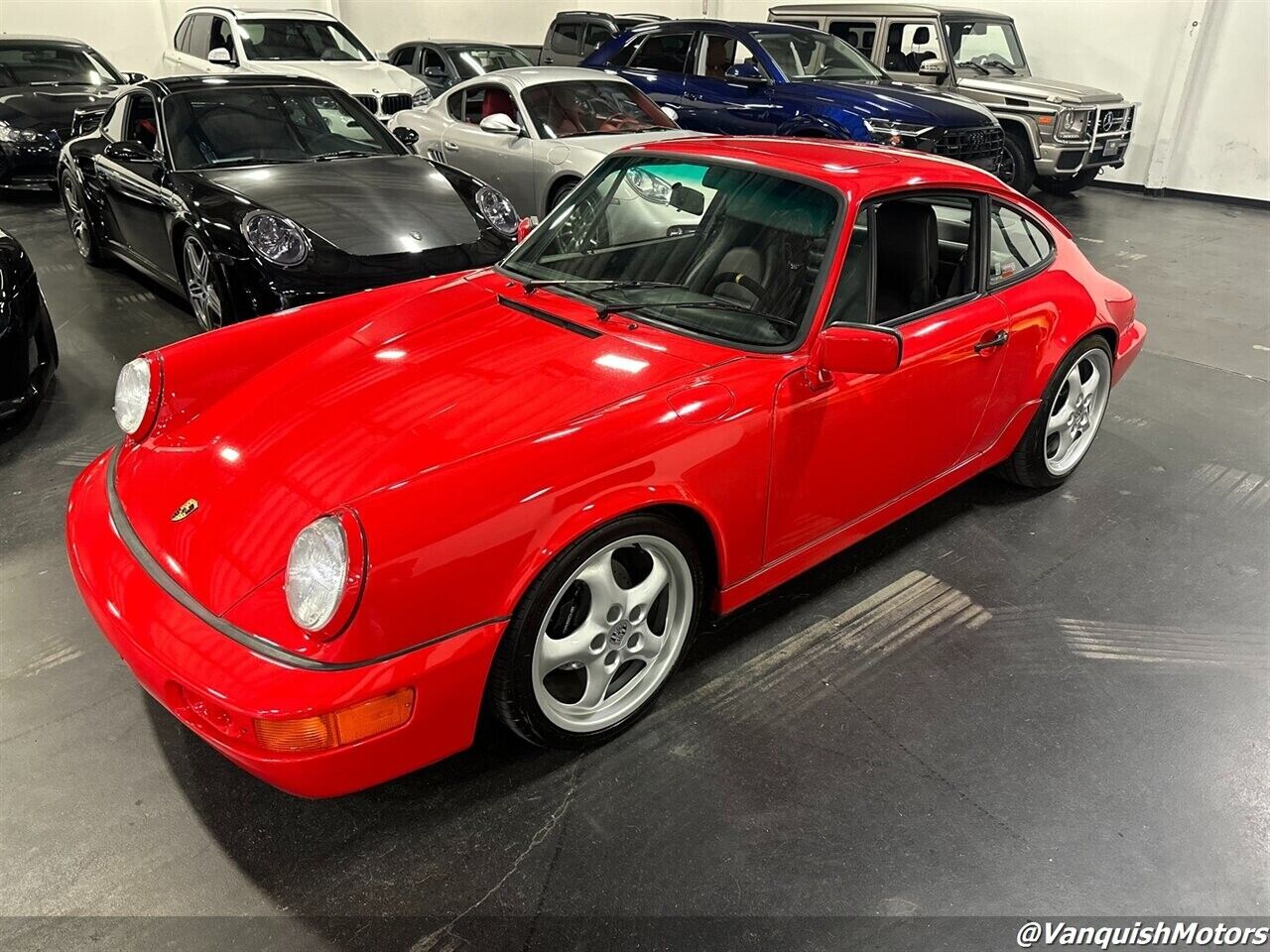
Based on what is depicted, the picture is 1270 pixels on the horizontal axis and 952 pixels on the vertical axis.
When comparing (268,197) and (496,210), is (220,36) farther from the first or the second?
(496,210)

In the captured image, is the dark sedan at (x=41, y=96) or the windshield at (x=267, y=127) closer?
the windshield at (x=267, y=127)

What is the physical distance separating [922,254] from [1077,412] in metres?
1.15

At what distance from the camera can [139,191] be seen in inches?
187

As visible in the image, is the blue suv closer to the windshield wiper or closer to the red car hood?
the windshield wiper

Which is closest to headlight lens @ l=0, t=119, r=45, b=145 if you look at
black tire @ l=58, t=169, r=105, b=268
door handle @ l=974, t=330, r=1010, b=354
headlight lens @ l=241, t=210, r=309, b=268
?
black tire @ l=58, t=169, r=105, b=268

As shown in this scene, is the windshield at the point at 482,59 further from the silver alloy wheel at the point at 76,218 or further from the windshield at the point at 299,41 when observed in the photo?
the silver alloy wheel at the point at 76,218

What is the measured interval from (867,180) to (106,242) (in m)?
5.15

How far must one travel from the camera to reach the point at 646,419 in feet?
6.49

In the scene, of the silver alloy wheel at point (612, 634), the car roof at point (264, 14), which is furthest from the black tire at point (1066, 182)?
the silver alloy wheel at point (612, 634)

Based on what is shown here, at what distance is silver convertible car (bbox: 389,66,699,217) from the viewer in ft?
19.9

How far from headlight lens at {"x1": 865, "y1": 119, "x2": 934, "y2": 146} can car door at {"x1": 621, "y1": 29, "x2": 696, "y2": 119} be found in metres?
1.81

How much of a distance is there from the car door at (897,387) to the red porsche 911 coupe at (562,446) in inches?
0.4

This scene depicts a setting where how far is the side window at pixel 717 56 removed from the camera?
26.0ft

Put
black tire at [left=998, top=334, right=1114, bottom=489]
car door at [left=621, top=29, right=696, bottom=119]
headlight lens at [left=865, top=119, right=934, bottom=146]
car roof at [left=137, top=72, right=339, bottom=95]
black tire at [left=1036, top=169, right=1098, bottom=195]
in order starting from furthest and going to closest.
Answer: black tire at [left=1036, top=169, right=1098, bottom=195]
car door at [left=621, top=29, right=696, bottom=119]
headlight lens at [left=865, top=119, right=934, bottom=146]
car roof at [left=137, top=72, right=339, bottom=95]
black tire at [left=998, top=334, right=1114, bottom=489]
